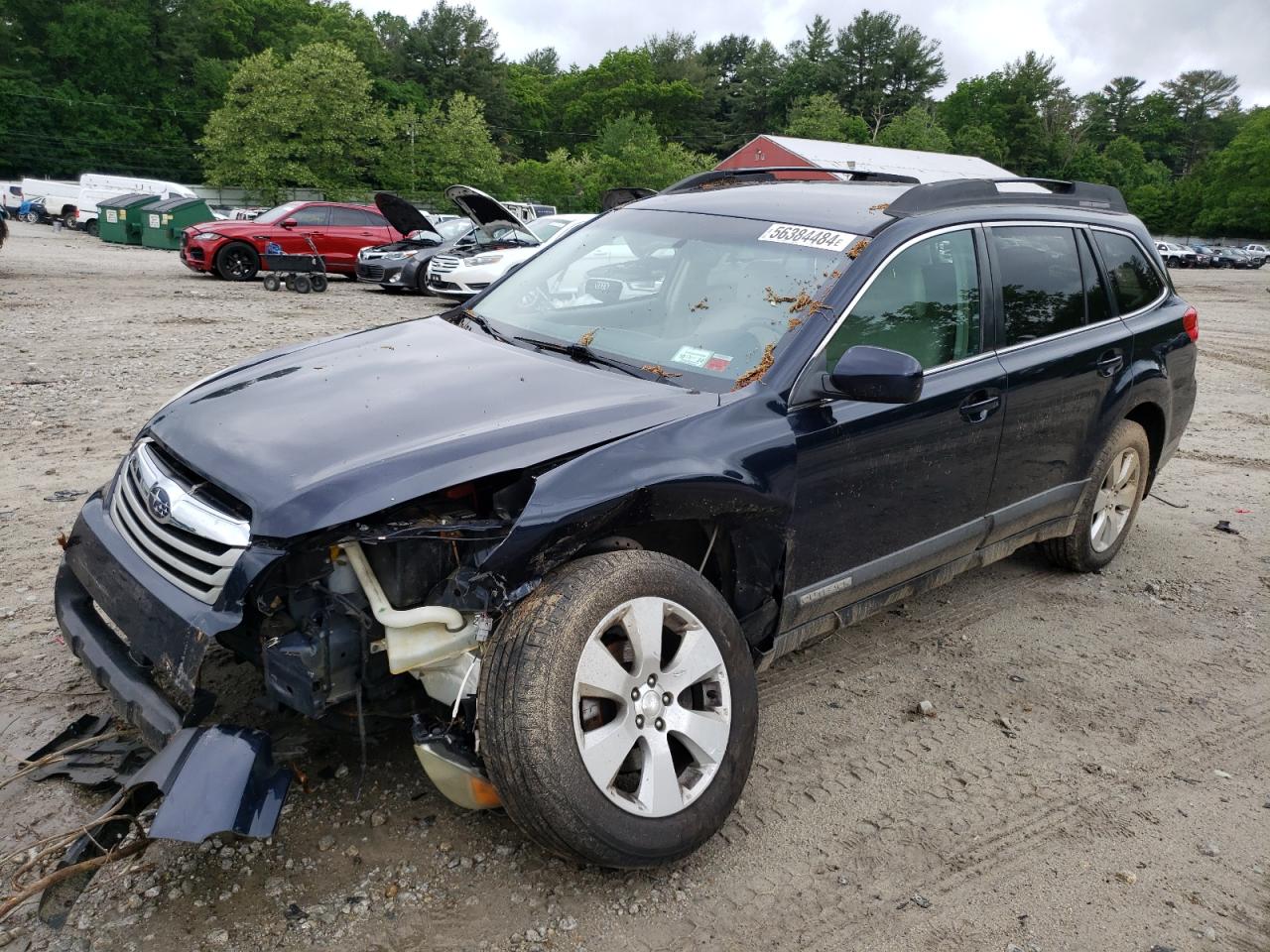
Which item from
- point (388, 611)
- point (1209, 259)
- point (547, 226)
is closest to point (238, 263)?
point (547, 226)

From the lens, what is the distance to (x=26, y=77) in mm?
65750

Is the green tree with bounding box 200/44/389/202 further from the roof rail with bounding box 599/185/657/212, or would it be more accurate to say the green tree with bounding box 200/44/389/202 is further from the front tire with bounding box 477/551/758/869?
the front tire with bounding box 477/551/758/869

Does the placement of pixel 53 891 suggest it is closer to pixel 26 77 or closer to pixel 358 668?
pixel 358 668

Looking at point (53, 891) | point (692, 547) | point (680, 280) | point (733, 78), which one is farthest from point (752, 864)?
point (733, 78)

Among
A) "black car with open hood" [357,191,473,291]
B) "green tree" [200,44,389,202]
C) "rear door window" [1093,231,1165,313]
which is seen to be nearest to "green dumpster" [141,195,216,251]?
"black car with open hood" [357,191,473,291]

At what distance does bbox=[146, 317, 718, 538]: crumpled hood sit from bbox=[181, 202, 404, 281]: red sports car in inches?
620

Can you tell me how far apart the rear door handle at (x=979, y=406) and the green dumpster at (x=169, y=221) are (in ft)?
92.0

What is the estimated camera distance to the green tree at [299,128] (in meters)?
41.9

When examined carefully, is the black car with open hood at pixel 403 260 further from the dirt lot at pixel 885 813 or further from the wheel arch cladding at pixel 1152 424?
the wheel arch cladding at pixel 1152 424

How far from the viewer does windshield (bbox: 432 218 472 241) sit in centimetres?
1809

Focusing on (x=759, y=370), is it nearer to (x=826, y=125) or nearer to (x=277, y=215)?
(x=277, y=215)

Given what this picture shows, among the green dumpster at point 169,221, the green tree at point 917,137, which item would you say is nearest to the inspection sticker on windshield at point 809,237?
the green dumpster at point 169,221

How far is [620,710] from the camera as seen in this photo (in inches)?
102

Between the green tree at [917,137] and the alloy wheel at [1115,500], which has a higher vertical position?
the green tree at [917,137]
